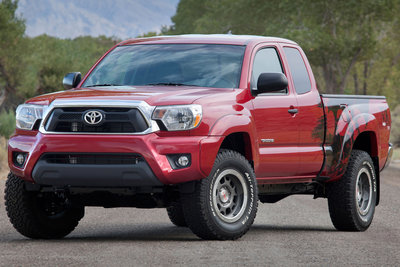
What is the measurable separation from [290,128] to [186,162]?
200cm

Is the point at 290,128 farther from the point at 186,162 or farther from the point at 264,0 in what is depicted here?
the point at 264,0

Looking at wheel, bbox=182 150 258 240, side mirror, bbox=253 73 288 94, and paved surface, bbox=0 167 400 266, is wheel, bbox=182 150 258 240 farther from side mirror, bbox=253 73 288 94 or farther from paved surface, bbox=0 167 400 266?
side mirror, bbox=253 73 288 94

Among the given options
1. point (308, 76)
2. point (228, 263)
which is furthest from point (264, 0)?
point (228, 263)

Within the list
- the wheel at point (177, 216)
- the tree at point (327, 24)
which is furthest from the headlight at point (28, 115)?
the tree at point (327, 24)

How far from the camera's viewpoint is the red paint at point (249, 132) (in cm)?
879

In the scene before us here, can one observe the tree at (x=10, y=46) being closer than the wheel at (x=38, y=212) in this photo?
No

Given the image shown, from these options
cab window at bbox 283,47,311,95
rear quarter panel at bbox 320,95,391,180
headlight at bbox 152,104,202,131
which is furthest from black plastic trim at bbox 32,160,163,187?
rear quarter panel at bbox 320,95,391,180

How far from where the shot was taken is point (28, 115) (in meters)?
9.27

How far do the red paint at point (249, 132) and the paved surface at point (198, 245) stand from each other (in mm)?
679

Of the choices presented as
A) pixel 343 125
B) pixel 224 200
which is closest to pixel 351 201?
pixel 343 125

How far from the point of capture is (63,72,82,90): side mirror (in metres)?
10.5

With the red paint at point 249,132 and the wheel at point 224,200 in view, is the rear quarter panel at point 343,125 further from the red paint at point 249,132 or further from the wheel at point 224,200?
the wheel at point 224,200

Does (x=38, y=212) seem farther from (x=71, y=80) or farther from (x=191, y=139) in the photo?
(x=191, y=139)

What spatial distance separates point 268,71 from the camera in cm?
1059
